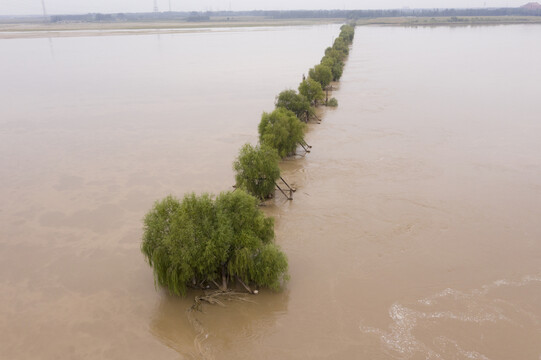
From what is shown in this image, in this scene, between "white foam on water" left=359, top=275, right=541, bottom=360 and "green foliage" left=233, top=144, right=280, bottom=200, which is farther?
"green foliage" left=233, top=144, right=280, bottom=200

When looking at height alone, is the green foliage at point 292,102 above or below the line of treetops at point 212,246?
above

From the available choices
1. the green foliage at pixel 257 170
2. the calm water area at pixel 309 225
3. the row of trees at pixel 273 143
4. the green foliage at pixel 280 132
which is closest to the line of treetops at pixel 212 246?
the calm water area at pixel 309 225

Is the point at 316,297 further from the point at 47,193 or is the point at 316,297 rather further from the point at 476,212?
the point at 47,193

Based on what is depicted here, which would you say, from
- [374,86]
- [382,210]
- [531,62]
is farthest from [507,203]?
[531,62]

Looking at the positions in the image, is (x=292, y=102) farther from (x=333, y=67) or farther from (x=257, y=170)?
(x=333, y=67)

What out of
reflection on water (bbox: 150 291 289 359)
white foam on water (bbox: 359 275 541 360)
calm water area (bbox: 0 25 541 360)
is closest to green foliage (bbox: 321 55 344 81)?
calm water area (bbox: 0 25 541 360)

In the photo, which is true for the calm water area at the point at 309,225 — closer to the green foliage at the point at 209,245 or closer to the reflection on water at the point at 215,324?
the reflection on water at the point at 215,324

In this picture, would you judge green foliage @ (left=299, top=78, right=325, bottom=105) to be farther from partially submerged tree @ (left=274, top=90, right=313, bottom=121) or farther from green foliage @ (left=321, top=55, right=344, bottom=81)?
green foliage @ (left=321, top=55, right=344, bottom=81)
